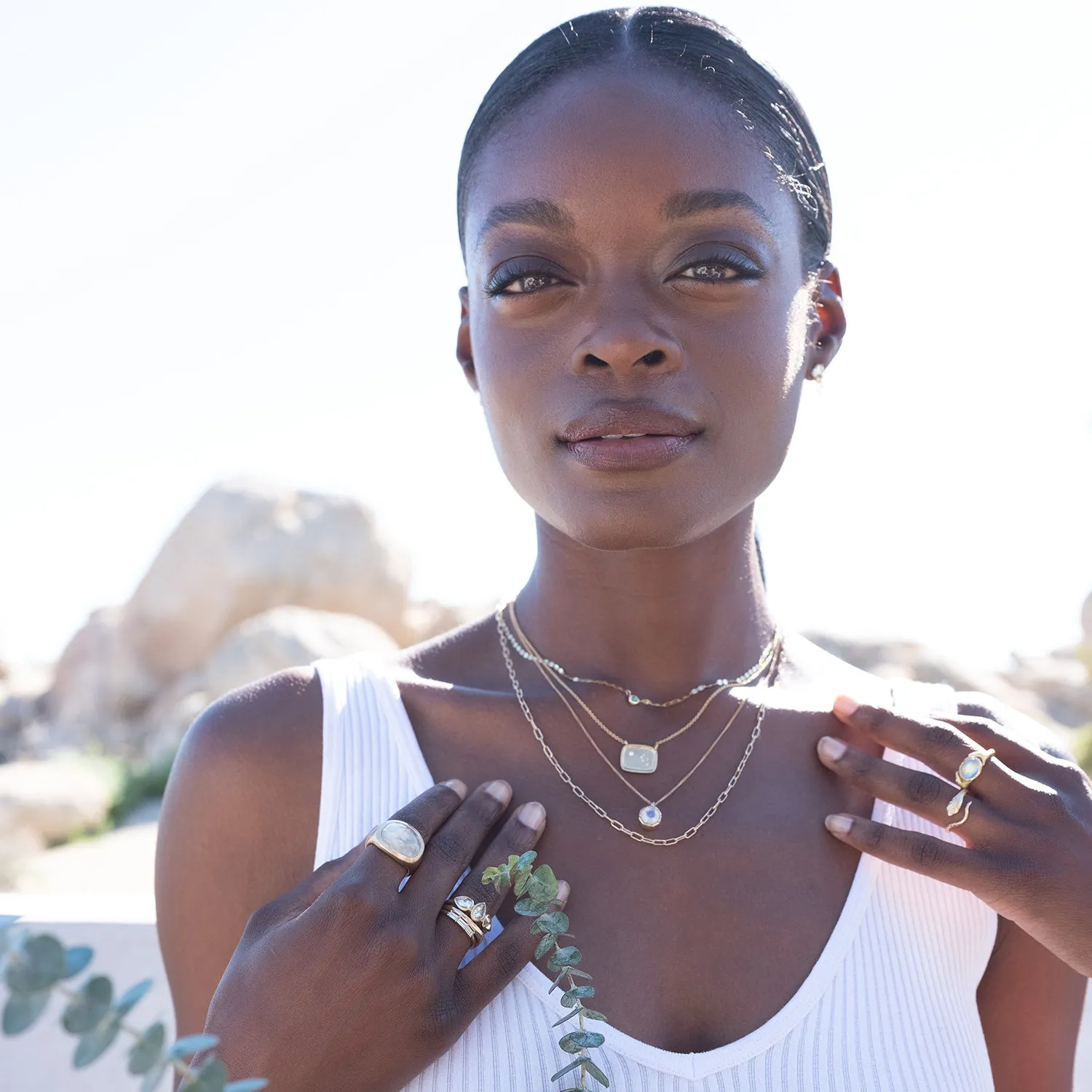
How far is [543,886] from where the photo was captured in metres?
1.43

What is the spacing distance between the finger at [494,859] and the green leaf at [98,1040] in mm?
1214

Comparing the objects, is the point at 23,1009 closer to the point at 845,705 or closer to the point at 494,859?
the point at 494,859

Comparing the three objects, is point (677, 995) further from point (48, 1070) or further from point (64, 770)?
point (64, 770)

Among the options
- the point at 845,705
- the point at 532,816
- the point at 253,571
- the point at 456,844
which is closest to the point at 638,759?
the point at 532,816

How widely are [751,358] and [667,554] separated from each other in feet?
1.63

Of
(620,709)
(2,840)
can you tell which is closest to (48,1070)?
(620,709)

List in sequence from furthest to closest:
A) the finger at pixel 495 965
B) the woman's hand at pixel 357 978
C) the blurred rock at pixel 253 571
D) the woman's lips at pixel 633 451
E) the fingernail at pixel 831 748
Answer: the blurred rock at pixel 253 571 < the fingernail at pixel 831 748 < the woman's lips at pixel 633 451 < the finger at pixel 495 965 < the woman's hand at pixel 357 978

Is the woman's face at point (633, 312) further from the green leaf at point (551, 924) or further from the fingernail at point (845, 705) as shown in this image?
the green leaf at point (551, 924)

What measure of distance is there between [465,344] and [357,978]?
1426mm

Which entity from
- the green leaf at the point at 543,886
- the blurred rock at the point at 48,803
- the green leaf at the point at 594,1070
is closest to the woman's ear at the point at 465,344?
the green leaf at the point at 543,886

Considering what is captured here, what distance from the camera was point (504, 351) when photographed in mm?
2232

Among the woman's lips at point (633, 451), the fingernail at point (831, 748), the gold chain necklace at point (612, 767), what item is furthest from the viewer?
the fingernail at point (831, 748)

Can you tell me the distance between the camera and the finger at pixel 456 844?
187cm

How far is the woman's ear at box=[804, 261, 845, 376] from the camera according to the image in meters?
2.54
